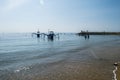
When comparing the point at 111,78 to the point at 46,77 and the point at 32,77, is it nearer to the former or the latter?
the point at 46,77

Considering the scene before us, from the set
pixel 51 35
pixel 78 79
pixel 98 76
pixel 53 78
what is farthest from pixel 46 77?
pixel 51 35

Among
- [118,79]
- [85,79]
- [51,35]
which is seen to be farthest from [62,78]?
[51,35]

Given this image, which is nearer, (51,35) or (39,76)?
(39,76)

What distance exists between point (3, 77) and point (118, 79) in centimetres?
934

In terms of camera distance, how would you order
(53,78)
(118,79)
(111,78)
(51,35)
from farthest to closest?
(51,35) < (53,78) < (111,78) < (118,79)

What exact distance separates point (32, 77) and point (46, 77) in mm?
1197

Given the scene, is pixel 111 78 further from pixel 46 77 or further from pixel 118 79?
pixel 46 77

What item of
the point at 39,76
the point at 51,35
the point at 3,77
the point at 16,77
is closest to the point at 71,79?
the point at 39,76

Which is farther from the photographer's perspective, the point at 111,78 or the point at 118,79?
the point at 111,78

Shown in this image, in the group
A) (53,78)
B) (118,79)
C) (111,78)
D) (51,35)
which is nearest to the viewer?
(118,79)

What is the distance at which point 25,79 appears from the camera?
48.7 ft

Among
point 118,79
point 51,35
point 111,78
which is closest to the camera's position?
point 118,79

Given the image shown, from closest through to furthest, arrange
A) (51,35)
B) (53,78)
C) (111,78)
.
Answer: (111,78) → (53,78) → (51,35)

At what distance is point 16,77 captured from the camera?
15609mm
